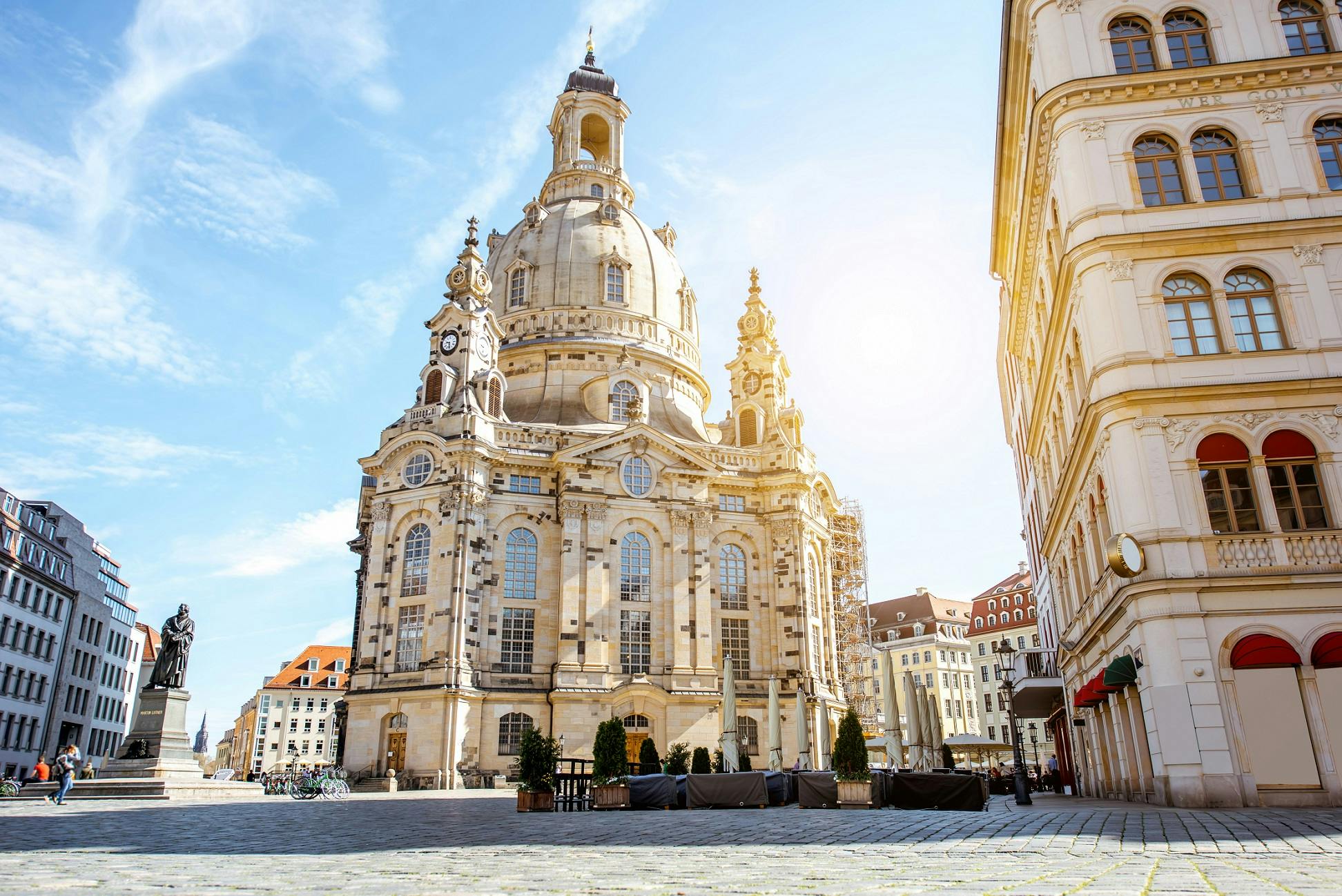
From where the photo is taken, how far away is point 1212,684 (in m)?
20.0

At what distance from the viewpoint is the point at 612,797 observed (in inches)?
1035

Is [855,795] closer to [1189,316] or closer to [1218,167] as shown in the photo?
[1189,316]

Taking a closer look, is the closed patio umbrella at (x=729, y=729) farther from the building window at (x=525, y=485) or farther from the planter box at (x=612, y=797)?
the building window at (x=525, y=485)

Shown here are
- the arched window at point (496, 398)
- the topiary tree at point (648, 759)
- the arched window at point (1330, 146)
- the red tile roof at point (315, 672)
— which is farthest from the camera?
the red tile roof at point (315, 672)

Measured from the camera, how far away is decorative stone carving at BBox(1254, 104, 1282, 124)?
24.2 metres

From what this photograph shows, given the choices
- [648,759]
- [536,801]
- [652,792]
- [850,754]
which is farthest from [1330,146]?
[648,759]

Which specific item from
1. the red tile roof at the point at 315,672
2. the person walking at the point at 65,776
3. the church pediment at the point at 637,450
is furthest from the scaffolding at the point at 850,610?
the red tile roof at the point at 315,672

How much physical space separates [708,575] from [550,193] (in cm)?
3519

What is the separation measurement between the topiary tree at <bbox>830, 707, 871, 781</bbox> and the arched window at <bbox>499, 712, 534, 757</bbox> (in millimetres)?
27007

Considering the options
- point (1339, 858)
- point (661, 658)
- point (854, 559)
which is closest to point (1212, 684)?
point (1339, 858)

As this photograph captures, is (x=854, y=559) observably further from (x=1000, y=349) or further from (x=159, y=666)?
(x=159, y=666)

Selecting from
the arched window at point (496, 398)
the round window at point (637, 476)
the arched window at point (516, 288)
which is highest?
the arched window at point (516, 288)

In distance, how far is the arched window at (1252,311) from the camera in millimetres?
22703

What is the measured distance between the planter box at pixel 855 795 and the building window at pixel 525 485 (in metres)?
32.4
